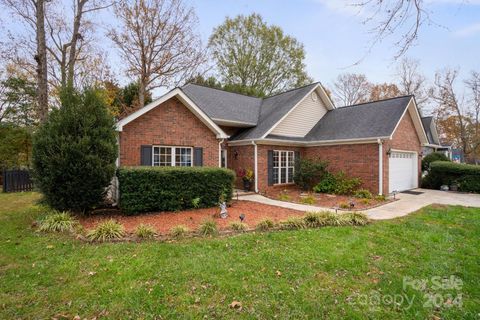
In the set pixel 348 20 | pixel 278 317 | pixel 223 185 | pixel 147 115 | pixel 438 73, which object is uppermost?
pixel 438 73

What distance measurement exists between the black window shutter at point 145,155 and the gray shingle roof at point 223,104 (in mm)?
4392

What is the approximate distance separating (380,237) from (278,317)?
392cm

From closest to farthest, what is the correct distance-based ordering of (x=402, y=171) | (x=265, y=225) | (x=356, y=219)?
(x=265, y=225)
(x=356, y=219)
(x=402, y=171)

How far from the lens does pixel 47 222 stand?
640 cm

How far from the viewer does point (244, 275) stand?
12.8ft

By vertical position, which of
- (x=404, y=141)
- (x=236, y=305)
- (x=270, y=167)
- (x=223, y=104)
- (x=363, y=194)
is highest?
(x=223, y=104)

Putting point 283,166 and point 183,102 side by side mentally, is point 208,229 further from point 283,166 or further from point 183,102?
point 283,166

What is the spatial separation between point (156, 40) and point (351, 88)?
26740 mm

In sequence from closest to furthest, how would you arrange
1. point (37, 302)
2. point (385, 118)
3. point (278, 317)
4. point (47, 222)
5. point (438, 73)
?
point (278, 317) < point (37, 302) < point (47, 222) < point (385, 118) < point (438, 73)

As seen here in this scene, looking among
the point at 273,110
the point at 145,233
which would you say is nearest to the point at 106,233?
the point at 145,233

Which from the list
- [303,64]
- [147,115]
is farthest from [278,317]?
[303,64]

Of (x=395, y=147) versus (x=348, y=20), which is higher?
(x=348, y=20)

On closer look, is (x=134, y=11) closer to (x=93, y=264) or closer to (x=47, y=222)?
(x=47, y=222)

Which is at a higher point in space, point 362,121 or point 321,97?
point 321,97
